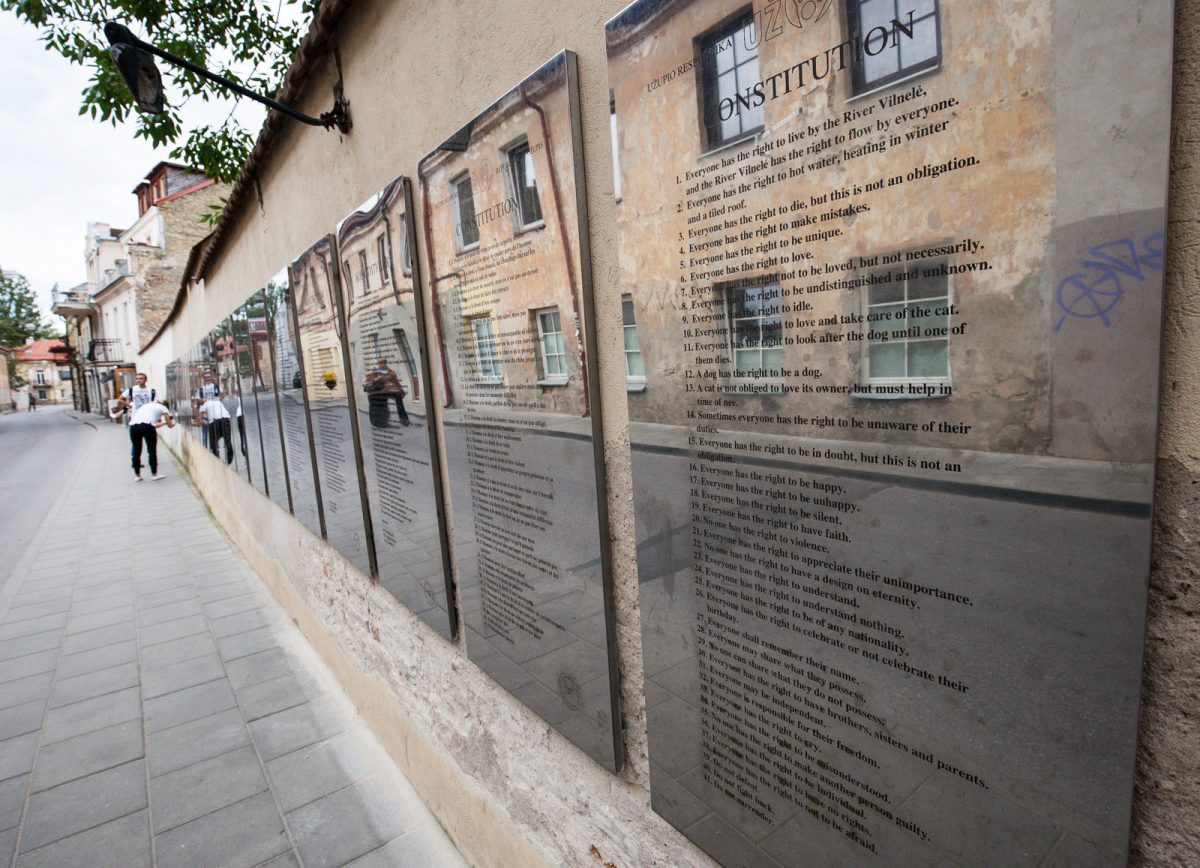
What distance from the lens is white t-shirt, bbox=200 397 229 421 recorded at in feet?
25.2

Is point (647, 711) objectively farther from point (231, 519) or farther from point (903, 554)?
point (231, 519)

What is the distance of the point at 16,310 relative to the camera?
58562 mm

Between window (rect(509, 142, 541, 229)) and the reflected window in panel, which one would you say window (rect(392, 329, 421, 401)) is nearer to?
window (rect(509, 142, 541, 229))

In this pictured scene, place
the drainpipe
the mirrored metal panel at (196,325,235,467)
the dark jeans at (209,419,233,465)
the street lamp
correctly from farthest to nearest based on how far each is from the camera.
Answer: the dark jeans at (209,419,233,465) → the mirrored metal panel at (196,325,235,467) → the street lamp → the drainpipe

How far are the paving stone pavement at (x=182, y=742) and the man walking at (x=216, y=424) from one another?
1.58 m

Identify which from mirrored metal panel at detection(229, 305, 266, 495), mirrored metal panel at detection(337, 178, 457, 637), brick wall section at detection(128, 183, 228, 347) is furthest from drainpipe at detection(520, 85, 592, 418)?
brick wall section at detection(128, 183, 228, 347)

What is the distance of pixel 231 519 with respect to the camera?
845cm

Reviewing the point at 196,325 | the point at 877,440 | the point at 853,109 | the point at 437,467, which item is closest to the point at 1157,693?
the point at 877,440

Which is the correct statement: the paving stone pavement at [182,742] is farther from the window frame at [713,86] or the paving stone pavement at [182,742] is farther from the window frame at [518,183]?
the window frame at [713,86]

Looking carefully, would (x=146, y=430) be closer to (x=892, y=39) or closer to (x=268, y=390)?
(x=268, y=390)

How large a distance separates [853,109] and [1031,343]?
400 millimetres

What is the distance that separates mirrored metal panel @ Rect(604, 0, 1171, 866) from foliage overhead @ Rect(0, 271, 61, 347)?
249 feet

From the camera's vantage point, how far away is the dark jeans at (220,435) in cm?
736

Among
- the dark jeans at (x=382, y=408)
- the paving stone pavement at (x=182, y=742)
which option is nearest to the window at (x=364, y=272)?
the dark jeans at (x=382, y=408)
